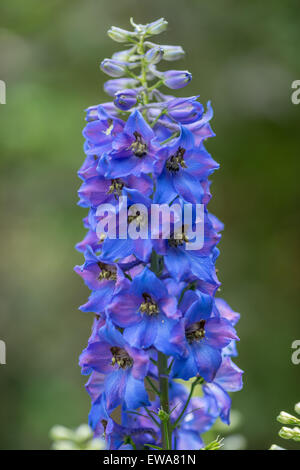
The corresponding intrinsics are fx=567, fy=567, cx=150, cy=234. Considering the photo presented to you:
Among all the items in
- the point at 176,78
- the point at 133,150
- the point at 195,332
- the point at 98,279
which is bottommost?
the point at 195,332

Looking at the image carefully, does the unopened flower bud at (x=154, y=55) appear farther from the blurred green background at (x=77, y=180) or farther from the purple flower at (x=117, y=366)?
the blurred green background at (x=77, y=180)

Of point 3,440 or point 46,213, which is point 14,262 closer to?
point 46,213

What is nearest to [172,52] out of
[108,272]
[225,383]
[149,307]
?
[108,272]

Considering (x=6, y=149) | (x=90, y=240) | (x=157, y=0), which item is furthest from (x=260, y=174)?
(x=90, y=240)

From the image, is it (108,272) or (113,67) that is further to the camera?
(113,67)

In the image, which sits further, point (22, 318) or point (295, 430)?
point (22, 318)

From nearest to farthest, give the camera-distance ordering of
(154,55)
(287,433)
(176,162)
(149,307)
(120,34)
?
1. (287,433)
2. (149,307)
3. (176,162)
4. (154,55)
5. (120,34)

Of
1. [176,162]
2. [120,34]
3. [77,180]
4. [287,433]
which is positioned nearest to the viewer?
[287,433]

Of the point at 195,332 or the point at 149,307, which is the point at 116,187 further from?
the point at 195,332
